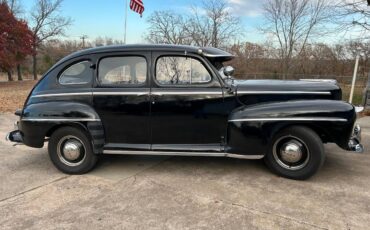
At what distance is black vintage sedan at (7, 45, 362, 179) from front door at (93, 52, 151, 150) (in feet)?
0.05

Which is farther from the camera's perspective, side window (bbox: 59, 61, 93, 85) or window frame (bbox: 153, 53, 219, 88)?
side window (bbox: 59, 61, 93, 85)

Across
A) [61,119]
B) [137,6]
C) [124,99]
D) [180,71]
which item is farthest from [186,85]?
[137,6]

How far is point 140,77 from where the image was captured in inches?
179

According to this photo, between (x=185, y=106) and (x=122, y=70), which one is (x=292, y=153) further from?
(x=122, y=70)

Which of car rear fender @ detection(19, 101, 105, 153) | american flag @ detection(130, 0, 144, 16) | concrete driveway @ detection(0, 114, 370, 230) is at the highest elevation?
american flag @ detection(130, 0, 144, 16)

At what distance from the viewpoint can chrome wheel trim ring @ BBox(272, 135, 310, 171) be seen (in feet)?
14.0

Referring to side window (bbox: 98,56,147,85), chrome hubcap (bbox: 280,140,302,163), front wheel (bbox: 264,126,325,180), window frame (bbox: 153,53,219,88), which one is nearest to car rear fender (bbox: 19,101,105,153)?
side window (bbox: 98,56,147,85)

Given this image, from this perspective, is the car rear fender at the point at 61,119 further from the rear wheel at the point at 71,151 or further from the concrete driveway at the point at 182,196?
the concrete driveway at the point at 182,196

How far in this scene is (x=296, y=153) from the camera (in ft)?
14.0

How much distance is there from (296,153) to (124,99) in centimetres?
242

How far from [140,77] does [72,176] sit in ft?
5.57

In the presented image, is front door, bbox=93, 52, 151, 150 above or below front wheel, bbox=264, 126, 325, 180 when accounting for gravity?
above

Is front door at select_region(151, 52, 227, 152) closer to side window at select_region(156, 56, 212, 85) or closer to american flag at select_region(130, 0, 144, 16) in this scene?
side window at select_region(156, 56, 212, 85)

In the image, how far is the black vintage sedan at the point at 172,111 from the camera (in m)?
4.26
